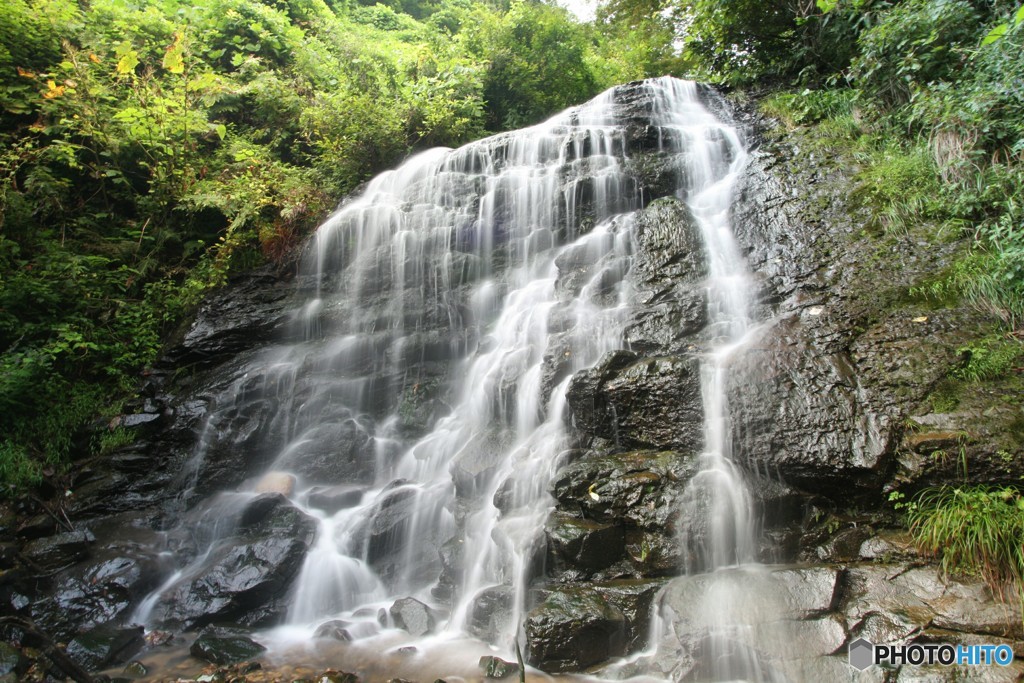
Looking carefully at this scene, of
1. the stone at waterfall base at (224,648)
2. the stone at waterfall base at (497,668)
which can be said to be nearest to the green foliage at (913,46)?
the stone at waterfall base at (497,668)

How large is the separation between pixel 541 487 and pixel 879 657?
9.70 feet

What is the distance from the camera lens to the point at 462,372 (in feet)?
26.2

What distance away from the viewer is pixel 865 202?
6.86 m

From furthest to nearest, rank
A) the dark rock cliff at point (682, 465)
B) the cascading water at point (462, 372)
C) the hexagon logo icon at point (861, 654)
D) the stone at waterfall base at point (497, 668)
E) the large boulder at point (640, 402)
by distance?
the cascading water at point (462, 372), the large boulder at point (640, 402), the stone at waterfall base at point (497, 668), the dark rock cliff at point (682, 465), the hexagon logo icon at point (861, 654)

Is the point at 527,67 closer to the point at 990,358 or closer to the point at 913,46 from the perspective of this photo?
the point at 913,46

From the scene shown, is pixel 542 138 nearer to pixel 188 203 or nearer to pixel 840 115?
pixel 840 115

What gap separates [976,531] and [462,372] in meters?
5.90

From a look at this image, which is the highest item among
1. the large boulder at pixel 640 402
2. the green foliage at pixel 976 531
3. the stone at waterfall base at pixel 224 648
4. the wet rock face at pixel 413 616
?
the large boulder at pixel 640 402

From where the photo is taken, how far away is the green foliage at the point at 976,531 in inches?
141

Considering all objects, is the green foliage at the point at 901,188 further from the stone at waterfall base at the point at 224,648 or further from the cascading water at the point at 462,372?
the stone at waterfall base at the point at 224,648

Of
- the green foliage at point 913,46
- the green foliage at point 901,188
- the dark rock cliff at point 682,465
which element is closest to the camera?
the dark rock cliff at point 682,465

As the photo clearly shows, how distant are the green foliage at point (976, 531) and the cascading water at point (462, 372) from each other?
1248 mm

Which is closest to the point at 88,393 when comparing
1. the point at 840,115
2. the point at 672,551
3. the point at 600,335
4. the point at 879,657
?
the point at 600,335

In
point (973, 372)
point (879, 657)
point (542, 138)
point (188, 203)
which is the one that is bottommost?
point (879, 657)
